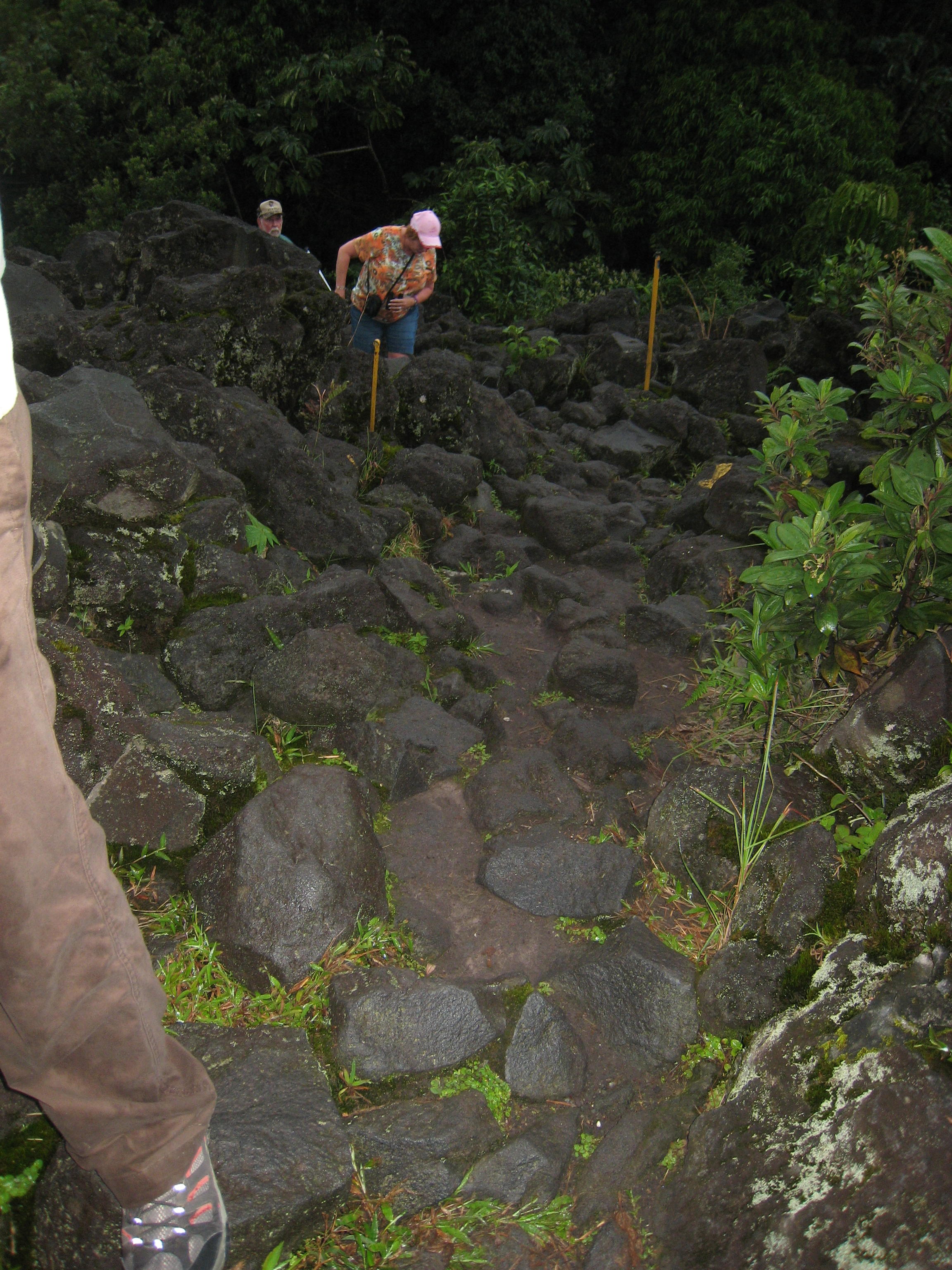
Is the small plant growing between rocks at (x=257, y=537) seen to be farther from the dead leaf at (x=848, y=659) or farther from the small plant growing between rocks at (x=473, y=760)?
the dead leaf at (x=848, y=659)

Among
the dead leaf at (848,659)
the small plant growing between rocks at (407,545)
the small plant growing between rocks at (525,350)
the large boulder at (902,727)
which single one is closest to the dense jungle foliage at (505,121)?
the small plant growing between rocks at (525,350)

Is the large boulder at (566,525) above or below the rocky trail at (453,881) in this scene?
below

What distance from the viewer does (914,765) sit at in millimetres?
2455

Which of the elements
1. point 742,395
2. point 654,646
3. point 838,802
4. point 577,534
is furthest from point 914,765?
point 742,395

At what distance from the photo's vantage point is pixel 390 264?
7.11 m

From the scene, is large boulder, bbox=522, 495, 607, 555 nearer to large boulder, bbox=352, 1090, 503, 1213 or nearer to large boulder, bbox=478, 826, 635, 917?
large boulder, bbox=478, 826, 635, 917

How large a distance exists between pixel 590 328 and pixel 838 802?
31.2ft

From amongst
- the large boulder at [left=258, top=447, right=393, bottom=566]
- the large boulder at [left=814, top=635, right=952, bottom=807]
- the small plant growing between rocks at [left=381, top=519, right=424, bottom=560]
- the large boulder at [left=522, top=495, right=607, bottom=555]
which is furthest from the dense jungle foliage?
the large boulder at [left=814, top=635, right=952, bottom=807]

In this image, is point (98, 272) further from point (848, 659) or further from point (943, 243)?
point (848, 659)

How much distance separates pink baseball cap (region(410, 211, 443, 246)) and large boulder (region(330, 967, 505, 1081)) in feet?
19.7

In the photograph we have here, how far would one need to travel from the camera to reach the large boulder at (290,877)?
2.45m

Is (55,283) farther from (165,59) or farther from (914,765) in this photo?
(914,765)

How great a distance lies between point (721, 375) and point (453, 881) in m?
7.81

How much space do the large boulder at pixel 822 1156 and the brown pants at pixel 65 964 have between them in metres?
1.04
